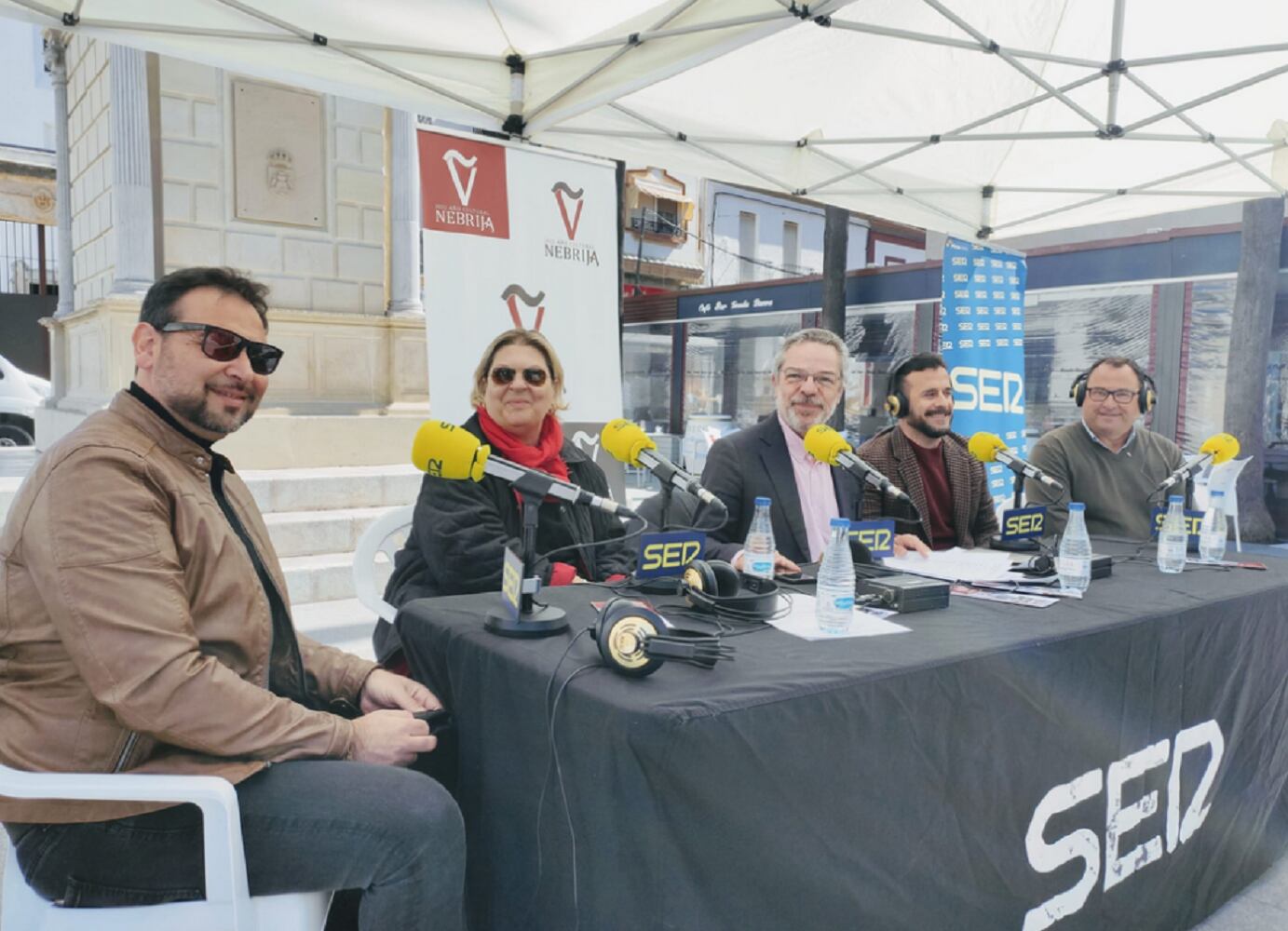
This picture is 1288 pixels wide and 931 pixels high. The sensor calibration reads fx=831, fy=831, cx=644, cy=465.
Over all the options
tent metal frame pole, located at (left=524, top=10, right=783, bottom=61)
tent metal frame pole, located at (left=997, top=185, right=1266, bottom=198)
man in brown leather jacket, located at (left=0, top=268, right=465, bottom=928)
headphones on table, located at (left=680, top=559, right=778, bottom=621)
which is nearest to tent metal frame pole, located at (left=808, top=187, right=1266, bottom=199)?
tent metal frame pole, located at (left=997, top=185, right=1266, bottom=198)

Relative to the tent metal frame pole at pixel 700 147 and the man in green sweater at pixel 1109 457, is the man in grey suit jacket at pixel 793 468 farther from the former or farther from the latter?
the tent metal frame pole at pixel 700 147

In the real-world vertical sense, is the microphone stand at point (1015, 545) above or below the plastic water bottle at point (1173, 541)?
below

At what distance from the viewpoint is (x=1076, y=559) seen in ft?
6.76

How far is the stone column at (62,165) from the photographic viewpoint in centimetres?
732

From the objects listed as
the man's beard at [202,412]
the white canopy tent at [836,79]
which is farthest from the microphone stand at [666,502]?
the white canopy tent at [836,79]

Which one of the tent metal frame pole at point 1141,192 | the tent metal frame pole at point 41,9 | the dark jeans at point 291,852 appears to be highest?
the tent metal frame pole at point 41,9

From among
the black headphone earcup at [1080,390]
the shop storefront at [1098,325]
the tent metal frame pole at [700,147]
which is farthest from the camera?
the shop storefront at [1098,325]

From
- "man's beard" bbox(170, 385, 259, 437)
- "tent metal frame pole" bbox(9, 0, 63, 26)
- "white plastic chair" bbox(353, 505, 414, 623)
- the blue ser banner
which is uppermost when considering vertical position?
"tent metal frame pole" bbox(9, 0, 63, 26)

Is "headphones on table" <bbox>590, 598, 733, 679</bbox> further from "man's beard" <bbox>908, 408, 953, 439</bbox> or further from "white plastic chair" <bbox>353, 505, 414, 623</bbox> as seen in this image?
"man's beard" <bbox>908, 408, 953, 439</bbox>

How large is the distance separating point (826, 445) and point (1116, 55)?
8.70 feet

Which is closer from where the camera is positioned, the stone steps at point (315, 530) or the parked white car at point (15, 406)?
the stone steps at point (315, 530)

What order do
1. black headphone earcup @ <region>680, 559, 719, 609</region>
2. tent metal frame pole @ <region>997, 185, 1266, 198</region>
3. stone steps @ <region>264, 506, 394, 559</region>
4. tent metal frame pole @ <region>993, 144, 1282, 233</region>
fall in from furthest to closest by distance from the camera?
stone steps @ <region>264, 506, 394, 559</region>, tent metal frame pole @ <region>997, 185, 1266, 198</region>, tent metal frame pole @ <region>993, 144, 1282, 233</region>, black headphone earcup @ <region>680, 559, 719, 609</region>

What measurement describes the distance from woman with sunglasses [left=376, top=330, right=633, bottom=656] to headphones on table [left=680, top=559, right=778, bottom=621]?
56cm

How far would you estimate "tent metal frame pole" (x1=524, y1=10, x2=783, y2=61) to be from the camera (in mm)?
2799
